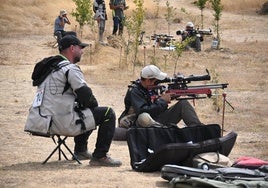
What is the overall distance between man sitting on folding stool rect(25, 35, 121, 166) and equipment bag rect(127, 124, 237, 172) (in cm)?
37

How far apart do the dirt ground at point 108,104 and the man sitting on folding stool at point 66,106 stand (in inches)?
16.9

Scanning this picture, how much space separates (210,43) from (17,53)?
7.27 meters

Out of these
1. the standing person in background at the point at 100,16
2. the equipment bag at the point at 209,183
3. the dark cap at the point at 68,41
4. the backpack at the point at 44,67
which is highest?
→ the standing person in background at the point at 100,16

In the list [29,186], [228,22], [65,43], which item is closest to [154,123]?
[65,43]

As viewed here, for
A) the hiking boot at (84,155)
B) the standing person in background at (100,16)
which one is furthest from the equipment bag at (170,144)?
the standing person in background at (100,16)

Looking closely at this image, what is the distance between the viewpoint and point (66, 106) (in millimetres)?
8930

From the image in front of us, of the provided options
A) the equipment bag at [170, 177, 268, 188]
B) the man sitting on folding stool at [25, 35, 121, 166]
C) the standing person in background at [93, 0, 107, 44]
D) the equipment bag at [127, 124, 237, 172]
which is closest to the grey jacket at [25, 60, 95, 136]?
the man sitting on folding stool at [25, 35, 121, 166]

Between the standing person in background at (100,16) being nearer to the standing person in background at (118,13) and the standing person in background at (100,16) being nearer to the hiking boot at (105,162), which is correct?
the standing person in background at (118,13)

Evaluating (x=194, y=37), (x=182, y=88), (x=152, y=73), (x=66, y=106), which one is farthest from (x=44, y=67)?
(x=194, y=37)

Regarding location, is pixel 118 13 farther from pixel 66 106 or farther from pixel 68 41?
pixel 66 106

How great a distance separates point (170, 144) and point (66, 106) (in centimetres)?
127

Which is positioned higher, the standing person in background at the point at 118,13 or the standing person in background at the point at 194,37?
the standing person in background at the point at 118,13

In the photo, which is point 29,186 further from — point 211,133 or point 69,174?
point 211,133

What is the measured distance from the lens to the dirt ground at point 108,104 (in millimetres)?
8500
